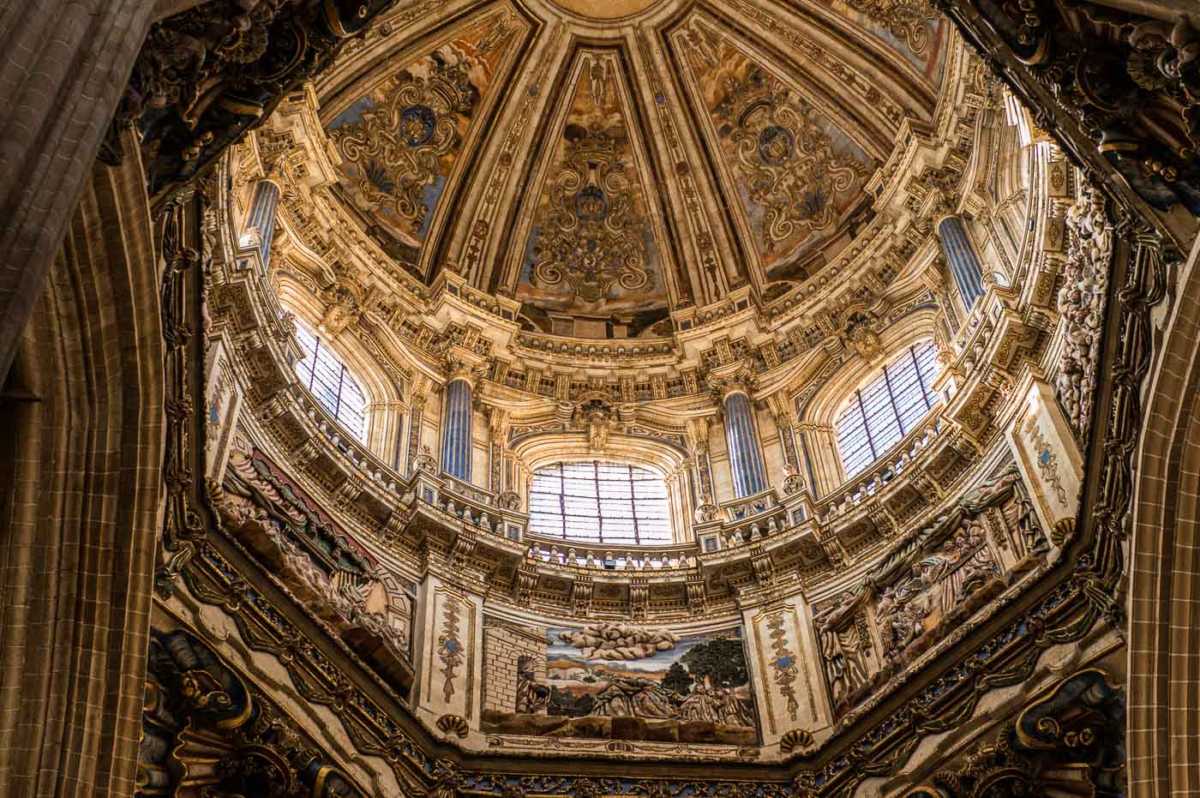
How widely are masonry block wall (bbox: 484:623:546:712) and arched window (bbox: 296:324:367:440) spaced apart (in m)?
4.63

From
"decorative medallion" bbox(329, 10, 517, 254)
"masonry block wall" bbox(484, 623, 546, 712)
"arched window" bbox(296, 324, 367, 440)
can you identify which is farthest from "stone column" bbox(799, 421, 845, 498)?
→ "decorative medallion" bbox(329, 10, 517, 254)

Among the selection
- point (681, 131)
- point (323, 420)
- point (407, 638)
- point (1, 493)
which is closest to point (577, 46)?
point (681, 131)

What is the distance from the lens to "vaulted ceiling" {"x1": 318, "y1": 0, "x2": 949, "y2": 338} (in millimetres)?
28688

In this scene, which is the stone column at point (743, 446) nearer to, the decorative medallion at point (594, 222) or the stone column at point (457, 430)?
the decorative medallion at point (594, 222)

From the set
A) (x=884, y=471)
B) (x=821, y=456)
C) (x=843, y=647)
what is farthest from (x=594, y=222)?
(x=843, y=647)

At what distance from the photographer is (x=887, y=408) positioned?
24609mm

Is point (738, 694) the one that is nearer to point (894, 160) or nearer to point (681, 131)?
point (894, 160)

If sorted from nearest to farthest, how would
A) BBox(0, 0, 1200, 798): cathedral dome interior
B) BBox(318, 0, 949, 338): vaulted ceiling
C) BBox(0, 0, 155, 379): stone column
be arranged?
BBox(0, 0, 155, 379): stone column, BBox(0, 0, 1200, 798): cathedral dome interior, BBox(318, 0, 949, 338): vaulted ceiling

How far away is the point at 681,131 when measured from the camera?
102ft

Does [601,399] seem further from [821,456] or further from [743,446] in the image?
[821,456]

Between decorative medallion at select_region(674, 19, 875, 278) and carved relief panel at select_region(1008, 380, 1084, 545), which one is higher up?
decorative medallion at select_region(674, 19, 875, 278)

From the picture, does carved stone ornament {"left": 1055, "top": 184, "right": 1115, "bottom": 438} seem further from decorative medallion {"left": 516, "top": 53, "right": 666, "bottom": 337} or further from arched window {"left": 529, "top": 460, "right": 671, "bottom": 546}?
decorative medallion {"left": 516, "top": 53, "right": 666, "bottom": 337}

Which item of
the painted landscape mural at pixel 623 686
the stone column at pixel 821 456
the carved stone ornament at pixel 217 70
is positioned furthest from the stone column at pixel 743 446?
the carved stone ornament at pixel 217 70

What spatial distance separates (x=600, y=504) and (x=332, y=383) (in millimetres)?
5118
